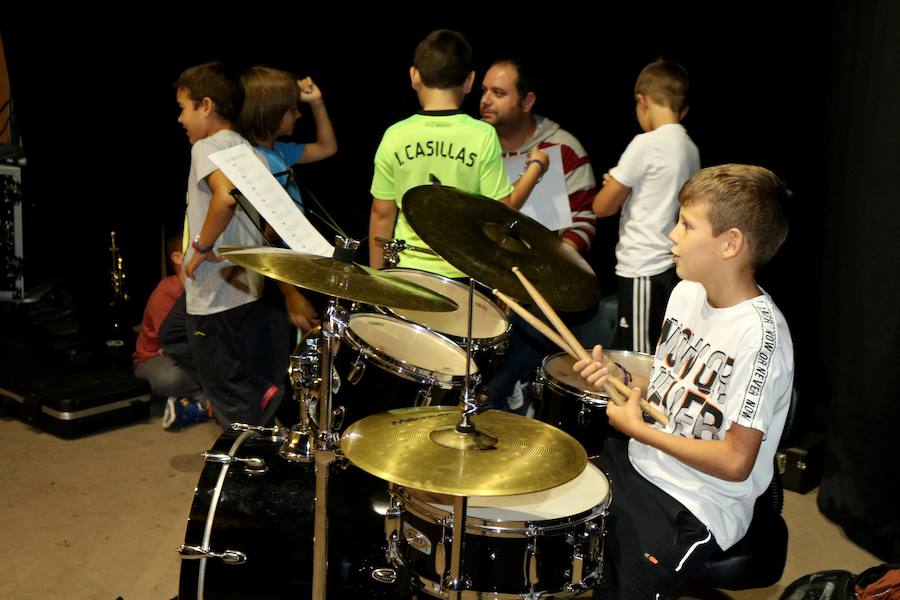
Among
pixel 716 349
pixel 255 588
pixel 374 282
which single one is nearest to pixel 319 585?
pixel 255 588

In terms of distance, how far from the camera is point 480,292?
3076mm

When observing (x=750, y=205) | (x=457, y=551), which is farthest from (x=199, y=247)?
(x=750, y=205)

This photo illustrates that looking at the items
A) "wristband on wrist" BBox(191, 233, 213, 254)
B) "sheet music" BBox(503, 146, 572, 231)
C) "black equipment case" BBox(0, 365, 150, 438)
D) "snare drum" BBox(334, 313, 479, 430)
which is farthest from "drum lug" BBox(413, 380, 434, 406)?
"black equipment case" BBox(0, 365, 150, 438)

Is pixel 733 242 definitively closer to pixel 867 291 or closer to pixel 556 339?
pixel 556 339

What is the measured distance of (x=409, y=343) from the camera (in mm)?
2646

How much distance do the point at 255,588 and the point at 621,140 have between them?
296 cm

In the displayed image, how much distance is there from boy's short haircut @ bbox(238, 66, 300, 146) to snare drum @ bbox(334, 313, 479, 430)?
130 centimetres

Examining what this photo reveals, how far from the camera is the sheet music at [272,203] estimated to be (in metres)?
2.66

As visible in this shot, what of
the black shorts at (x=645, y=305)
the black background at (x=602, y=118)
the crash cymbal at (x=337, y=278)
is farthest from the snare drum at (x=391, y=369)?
the black background at (x=602, y=118)

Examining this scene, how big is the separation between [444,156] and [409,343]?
0.83m

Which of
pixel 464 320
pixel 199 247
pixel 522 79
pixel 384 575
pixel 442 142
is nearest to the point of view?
pixel 384 575

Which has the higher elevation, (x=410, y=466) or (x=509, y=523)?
(x=410, y=466)

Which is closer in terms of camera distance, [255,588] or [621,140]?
[255,588]

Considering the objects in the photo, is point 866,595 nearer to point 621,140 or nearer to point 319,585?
point 319,585
